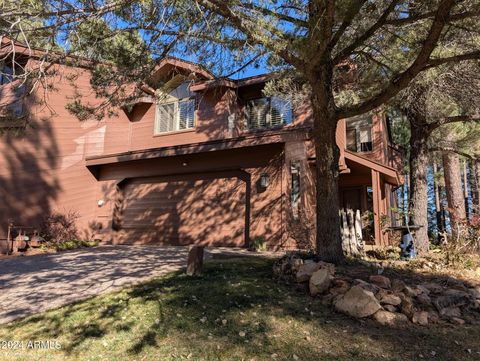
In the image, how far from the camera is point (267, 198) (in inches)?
415

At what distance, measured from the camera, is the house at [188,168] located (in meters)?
10.4

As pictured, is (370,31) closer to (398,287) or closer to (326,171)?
(326,171)

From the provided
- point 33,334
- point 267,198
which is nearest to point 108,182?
point 267,198

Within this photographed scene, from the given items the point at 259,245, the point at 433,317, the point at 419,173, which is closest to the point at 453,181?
the point at 419,173

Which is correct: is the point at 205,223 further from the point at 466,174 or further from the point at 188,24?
the point at 466,174

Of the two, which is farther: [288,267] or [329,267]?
[288,267]

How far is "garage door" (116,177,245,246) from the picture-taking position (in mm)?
11117

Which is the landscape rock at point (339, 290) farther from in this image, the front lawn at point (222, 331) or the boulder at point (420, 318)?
the boulder at point (420, 318)

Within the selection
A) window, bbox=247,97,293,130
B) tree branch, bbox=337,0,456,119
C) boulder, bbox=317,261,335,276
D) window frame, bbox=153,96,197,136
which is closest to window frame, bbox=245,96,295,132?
window, bbox=247,97,293,130

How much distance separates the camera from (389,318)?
4184mm

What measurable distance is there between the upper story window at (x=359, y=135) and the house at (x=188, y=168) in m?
0.04

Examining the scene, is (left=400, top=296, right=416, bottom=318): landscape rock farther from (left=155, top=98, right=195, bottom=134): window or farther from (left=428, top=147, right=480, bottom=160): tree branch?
(left=155, top=98, right=195, bottom=134): window

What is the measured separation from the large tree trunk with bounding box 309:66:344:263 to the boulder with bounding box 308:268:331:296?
3.12ft

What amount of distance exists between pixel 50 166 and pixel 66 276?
7174 millimetres
